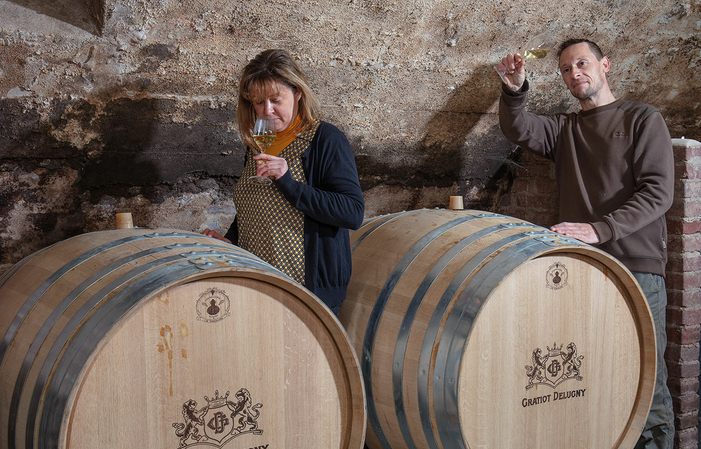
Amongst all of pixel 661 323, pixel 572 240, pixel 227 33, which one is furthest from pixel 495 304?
pixel 227 33

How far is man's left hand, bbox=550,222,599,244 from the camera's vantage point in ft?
7.24

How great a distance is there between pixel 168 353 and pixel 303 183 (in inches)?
25.1

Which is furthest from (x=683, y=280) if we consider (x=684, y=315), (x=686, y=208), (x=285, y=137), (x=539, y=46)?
(x=285, y=137)

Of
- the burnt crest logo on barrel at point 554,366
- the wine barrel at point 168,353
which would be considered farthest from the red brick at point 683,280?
the wine barrel at point 168,353

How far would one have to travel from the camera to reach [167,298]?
1.46 meters

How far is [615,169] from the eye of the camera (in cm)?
251

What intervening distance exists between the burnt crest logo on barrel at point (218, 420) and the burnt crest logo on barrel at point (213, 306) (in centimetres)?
19

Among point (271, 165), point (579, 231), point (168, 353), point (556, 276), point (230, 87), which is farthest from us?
point (230, 87)

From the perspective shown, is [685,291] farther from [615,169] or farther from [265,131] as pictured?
[265,131]

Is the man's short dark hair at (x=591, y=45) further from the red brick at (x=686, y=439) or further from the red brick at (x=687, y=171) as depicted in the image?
the red brick at (x=686, y=439)

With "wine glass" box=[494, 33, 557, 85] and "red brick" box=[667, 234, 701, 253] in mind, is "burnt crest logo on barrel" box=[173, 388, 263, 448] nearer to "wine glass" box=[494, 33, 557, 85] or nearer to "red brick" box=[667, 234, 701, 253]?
"wine glass" box=[494, 33, 557, 85]

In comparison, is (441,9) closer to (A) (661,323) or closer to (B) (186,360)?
(A) (661,323)

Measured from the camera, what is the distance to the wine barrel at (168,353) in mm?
1375

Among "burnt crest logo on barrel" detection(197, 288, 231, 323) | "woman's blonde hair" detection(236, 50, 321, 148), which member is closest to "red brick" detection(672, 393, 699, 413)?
"woman's blonde hair" detection(236, 50, 321, 148)
